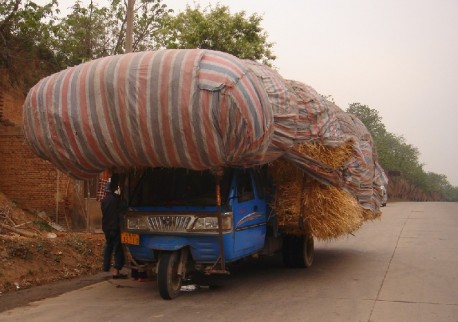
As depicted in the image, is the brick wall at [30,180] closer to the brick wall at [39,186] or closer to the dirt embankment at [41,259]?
the brick wall at [39,186]

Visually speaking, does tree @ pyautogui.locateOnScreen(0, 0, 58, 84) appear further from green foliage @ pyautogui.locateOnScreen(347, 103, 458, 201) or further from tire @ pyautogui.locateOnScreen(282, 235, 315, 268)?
green foliage @ pyautogui.locateOnScreen(347, 103, 458, 201)

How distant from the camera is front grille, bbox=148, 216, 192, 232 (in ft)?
23.3

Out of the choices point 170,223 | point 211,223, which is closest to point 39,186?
point 170,223

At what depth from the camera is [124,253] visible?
872 centimetres

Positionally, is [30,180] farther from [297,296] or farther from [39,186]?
[297,296]

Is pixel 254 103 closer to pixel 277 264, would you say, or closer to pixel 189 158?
pixel 189 158

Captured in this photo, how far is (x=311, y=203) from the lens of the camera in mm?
8211

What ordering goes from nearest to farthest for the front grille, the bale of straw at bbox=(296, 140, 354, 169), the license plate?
1. the front grille
2. the license plate
3. the bale of straw at bbox=(296, 140, 354, 169)

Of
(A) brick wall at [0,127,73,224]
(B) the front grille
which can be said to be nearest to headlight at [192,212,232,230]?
(B) the front grille

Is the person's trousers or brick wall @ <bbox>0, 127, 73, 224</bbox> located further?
brick wall @ <bbox>0, 127, 73, 224</bbox>

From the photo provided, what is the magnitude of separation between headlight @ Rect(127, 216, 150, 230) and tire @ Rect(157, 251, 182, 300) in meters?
0.51

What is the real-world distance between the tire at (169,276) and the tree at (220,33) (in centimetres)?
1358

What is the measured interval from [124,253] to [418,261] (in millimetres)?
5828

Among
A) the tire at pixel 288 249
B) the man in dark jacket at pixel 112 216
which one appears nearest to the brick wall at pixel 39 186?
the man in dark jacket at pixel 112 216
